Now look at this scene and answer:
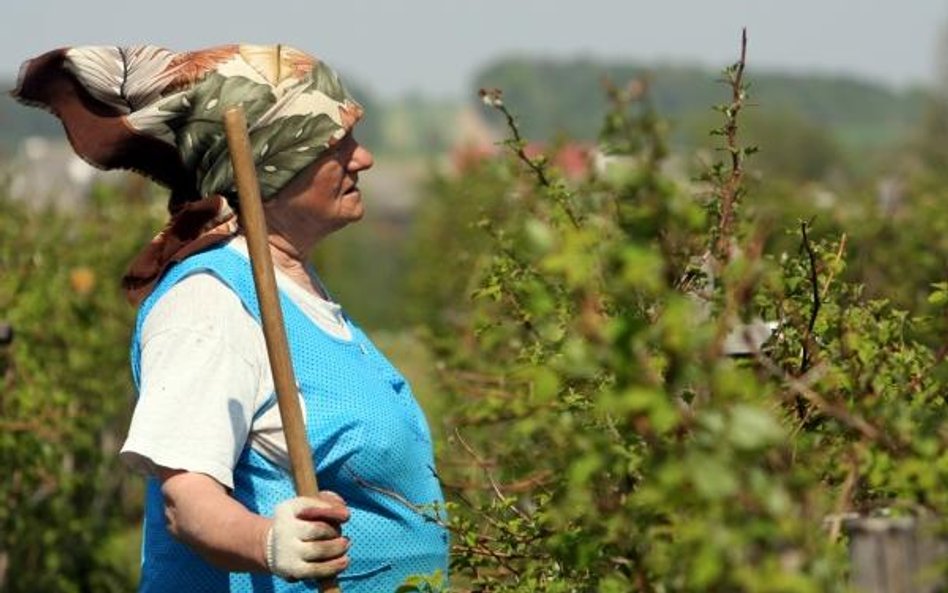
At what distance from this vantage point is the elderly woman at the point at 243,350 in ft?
10.1

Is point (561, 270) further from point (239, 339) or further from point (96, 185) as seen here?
point (96, 185)

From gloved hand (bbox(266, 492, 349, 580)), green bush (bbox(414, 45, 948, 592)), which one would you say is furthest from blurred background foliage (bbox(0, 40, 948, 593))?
gloved hand (bbox(266, 492, 349, 580))

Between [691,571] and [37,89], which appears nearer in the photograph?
[691,571]

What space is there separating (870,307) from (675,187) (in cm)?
160

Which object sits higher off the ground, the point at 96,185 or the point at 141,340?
the point at 141,340

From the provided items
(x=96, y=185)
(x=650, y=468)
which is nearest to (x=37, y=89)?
(x=650, y=468)

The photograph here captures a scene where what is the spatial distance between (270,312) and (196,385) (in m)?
0.15

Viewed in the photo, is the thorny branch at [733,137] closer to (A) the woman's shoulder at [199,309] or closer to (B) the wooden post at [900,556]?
(A) the woman's shoulder at [199,309]

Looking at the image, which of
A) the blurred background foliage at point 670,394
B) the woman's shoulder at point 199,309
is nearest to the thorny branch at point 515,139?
the blurred background foliage at point 670,394

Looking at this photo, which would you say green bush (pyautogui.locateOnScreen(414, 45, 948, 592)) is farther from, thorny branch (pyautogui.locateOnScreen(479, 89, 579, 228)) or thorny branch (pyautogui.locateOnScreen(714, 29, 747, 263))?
thorny branch (pyautogui.locateOnScreen(479, 89, 579, 228))

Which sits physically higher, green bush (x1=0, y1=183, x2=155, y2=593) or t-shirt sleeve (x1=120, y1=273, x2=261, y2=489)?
t-shirt sleeve (x1=120, y1=273, x2=261, y2=489)

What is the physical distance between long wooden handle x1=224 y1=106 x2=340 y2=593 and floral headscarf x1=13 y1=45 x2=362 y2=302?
291 mm

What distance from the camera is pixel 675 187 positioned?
2.06 m

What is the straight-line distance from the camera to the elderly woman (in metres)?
3.08
